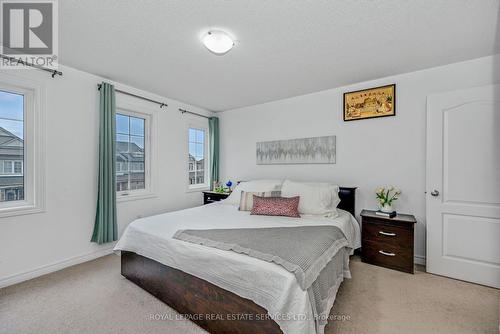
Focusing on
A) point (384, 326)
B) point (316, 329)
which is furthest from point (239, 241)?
point (384, 326)

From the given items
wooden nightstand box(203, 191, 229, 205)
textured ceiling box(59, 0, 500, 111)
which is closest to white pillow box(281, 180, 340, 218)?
wooden nightstand box(203, 191, 229, 205)

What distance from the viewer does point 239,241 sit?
5.63ft

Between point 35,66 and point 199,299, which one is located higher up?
point 35,66

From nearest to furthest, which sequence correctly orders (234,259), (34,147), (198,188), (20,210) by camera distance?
(234,259) → (20,210) → (34,147) → (198,188)

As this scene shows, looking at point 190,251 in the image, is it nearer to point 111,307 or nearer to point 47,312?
point 111,307

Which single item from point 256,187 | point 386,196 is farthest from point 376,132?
point 256,187

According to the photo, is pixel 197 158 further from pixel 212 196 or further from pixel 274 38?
pixel 274 38

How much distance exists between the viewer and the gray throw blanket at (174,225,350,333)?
1.39 metres

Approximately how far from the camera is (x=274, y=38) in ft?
6.65

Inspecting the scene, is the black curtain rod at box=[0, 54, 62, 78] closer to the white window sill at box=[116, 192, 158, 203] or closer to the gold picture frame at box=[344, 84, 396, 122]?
the white window sill at box=[116, 192, 158, 203]

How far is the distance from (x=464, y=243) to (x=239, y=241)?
2.43 metres

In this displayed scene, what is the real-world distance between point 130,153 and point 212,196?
60.5 inches

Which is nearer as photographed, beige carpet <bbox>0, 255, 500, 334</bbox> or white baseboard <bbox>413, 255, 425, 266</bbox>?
beige carpet <bbox>0, 255, 500, 334</bbox>

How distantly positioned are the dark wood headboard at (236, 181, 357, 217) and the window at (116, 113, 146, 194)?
9.93 feet
